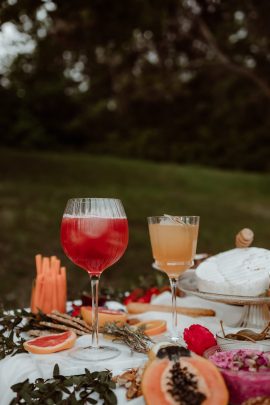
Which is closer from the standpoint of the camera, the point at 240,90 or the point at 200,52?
the point at 200,52

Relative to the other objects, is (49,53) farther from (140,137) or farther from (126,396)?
(140,137)

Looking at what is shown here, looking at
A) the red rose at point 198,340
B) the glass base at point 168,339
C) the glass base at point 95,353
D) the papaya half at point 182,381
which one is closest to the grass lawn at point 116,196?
the glass base at point 168,339

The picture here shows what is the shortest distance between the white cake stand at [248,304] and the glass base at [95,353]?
0.35 m

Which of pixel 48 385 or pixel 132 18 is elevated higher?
pixel 132 18

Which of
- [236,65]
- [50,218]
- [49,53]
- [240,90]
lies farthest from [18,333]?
[240,90]

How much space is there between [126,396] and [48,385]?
0.17 metres

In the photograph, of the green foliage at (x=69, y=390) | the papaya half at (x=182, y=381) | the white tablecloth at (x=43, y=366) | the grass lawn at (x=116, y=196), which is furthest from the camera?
the grass lawn at (x=116, y=196)

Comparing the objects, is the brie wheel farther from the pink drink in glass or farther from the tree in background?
the tree in background

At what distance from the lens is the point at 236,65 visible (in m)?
8.87

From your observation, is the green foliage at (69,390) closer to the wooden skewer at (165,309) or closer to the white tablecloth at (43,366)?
the white tablecloth at (43,366)

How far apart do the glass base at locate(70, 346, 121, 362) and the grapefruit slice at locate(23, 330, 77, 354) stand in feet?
0.11

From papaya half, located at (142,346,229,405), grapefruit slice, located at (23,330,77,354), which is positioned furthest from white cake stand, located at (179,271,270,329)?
papaya half, located at (142,346,229,405)

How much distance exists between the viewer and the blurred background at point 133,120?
232 inches

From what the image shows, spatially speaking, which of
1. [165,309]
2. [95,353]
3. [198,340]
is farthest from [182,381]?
[165,309]
